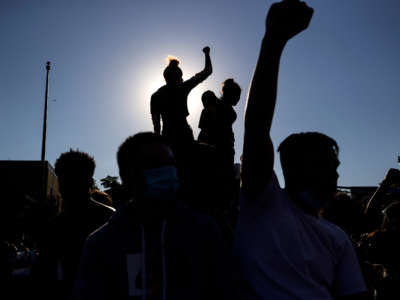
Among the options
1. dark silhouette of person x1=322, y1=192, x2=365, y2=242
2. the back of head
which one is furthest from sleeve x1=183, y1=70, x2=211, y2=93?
the back of head

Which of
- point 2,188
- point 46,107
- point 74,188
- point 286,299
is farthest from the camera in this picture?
point 46,107

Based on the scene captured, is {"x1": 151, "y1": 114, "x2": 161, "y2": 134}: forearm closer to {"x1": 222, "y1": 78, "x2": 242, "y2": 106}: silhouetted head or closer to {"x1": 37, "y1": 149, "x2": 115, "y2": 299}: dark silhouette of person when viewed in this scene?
{"x1": 222, "y1": 78, "x2": 242, "y2": 106}: silhouetted head

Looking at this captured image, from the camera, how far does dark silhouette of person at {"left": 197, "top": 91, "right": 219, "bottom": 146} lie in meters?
5.48

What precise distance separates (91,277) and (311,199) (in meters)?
1.19

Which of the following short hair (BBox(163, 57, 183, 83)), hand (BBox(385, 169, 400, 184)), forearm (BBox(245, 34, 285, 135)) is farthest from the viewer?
short hair (BBox(163, 57, 183, 83))

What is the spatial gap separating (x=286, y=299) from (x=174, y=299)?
516mm

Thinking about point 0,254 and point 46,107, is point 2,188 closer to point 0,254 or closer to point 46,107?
point 0,254

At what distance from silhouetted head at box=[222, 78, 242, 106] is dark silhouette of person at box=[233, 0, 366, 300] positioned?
11.7 ft

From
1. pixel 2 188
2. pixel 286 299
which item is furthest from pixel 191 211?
pixel 2 188

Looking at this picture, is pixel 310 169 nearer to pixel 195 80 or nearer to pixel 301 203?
pixel 301 203

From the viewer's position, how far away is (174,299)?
1.69m

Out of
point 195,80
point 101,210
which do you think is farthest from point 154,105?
point 101,210

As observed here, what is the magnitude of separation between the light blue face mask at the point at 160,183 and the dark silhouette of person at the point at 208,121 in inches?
142

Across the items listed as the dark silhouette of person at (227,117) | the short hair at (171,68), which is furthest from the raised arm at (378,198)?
the short hair at (171,68)
